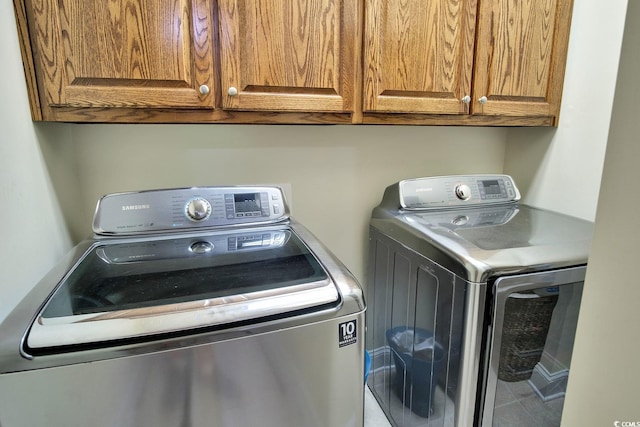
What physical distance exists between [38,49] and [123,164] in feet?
1.70

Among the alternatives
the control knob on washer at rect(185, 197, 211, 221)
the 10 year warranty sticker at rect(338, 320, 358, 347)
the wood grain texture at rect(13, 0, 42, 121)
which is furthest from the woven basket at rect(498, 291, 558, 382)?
the wood grain texture at rect(13, 0, 42, 121)

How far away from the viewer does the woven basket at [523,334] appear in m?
1.08

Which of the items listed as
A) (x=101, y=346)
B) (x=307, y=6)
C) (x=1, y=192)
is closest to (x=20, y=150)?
(x=1, y=192)

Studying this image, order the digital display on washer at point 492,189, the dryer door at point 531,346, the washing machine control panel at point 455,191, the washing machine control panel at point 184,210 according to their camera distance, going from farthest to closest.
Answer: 1. the digital display on washer at point 492,189
2. the washing machine control panel at point 455,191
3. the washing machine control panel at point 184,210
4. the dryer door at point 531,346

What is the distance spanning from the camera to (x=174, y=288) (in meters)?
0.82

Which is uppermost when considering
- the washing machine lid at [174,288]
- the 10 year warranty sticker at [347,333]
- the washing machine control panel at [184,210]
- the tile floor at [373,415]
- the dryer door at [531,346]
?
the washing machine control panel at [184,210]

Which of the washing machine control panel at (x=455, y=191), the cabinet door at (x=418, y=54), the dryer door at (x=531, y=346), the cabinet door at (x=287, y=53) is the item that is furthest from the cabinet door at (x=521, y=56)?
the dryer door at (x=531, y=346)

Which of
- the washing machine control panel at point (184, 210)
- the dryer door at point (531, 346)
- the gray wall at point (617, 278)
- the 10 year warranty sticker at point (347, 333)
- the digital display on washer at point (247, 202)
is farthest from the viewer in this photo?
the digital display on washer at point (247, 202)

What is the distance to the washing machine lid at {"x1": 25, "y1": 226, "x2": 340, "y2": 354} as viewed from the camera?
2.18 feet

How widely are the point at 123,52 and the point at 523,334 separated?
154cm

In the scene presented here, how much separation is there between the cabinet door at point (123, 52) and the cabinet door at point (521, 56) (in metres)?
1.06

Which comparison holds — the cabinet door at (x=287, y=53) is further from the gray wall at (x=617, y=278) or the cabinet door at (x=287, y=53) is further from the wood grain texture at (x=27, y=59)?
the gray wall at (x=617, y=278)

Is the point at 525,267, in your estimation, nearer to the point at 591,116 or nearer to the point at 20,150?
the point at 591,116

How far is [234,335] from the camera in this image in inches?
27.6
